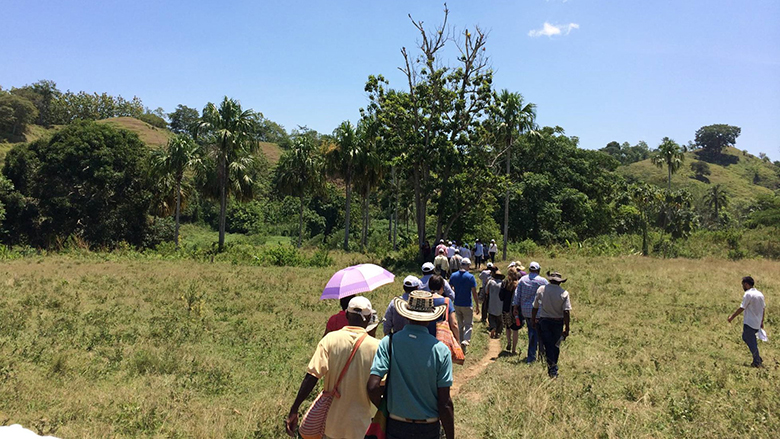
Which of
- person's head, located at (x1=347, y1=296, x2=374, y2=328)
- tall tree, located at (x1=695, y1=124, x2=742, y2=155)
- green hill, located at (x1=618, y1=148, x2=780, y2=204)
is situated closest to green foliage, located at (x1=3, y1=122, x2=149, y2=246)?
person's head, located at (x1=347, y1=296, x2=374, y2=328)

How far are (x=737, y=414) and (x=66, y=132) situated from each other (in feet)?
145

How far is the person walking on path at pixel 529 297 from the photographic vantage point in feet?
28.8

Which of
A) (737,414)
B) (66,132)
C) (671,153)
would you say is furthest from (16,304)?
(671,153)

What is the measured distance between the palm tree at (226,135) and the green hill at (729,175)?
86517 millimetres

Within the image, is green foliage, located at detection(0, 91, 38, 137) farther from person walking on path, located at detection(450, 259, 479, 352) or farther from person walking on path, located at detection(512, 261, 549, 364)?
person walking on path, located at detection(512, 261, 549, 364)

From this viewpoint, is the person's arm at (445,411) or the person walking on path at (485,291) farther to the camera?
the person walking on path at (485,291)

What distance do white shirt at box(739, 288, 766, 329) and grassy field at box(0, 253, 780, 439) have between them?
2.92 feet

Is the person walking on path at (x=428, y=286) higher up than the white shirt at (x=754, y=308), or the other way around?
the person walking on path at (x=428, y=286)

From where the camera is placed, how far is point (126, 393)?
6949 mm

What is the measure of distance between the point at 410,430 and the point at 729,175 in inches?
6320

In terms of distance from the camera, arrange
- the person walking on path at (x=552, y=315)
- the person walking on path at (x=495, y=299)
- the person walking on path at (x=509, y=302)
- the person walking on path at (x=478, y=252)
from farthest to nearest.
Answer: the person walking on path at (x=478, y=252), the person walking on path at (x=495, y=299), the person walking on path at (x=509, y=302), the person walking on path at (x=552, y=315)

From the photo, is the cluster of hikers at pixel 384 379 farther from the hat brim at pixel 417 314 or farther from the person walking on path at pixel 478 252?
the person walking on path at pixel 478 252

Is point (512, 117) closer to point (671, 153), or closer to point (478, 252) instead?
point (478, 252)

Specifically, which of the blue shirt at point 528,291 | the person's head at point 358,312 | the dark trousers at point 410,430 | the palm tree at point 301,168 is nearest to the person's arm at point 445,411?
the dark trousers at point 410,430
